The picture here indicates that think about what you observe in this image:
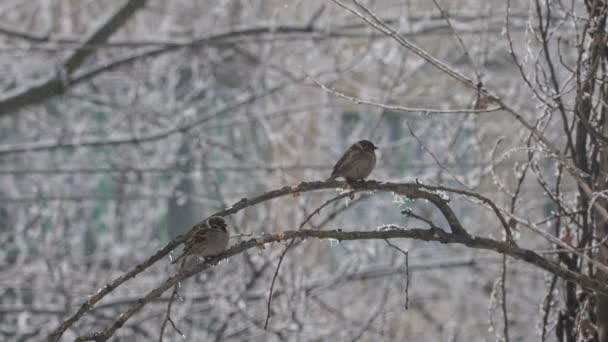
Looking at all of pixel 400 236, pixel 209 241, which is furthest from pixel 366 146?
pixel 400 236

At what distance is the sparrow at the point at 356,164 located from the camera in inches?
155

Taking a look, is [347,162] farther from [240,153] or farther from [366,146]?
[240,153]

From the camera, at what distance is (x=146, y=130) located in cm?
886

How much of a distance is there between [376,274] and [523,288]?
606 centimetres

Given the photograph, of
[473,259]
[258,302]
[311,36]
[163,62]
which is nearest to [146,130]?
[163,62]

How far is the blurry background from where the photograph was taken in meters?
7.01

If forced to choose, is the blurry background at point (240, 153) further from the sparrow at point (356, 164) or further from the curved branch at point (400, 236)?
the curved branch at point (400, 236)

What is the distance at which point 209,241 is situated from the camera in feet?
10.8

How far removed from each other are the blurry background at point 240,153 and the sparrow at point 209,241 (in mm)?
2071

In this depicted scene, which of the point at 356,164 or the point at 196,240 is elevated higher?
the point at 356,164

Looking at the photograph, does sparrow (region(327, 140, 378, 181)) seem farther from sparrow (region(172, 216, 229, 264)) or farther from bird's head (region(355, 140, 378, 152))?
sparrow (region(172, 216, 229, 264))

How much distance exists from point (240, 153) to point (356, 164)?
3368mm

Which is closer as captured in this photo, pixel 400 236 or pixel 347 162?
pixel 400 236

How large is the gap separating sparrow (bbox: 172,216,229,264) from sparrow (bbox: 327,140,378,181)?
693 mm
